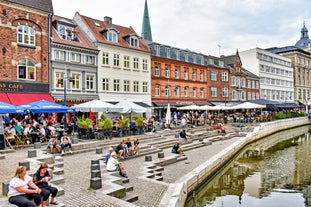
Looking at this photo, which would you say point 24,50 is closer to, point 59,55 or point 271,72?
point 59,55

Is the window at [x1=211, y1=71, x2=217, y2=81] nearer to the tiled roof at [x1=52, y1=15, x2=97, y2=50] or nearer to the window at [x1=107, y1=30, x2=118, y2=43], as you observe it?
the window at [x1=107, y1=30, x2=118, y2=43]

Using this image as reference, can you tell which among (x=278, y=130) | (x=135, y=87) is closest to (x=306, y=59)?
(x=278, y=130)

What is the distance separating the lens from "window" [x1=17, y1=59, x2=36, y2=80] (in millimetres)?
24758

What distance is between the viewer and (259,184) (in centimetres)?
1474

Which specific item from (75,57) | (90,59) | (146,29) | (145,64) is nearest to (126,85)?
(145,64)

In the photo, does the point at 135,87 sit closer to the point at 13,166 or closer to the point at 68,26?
the point at 68,26

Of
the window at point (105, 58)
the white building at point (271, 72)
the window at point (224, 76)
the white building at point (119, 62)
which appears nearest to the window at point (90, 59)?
the white building at point (119, 62)

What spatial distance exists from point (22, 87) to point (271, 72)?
57476 millimetres

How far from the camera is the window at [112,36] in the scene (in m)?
33.8

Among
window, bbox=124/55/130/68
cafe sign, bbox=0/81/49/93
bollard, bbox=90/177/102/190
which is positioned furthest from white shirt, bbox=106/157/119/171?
window, bbox=124/55/130/68

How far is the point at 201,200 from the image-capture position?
1236cm

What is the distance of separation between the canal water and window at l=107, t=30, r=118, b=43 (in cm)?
2091

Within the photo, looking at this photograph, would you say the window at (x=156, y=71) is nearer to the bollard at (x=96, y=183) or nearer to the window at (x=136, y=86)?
the window at (x=136, y=86)

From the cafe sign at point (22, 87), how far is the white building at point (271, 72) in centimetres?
4809
